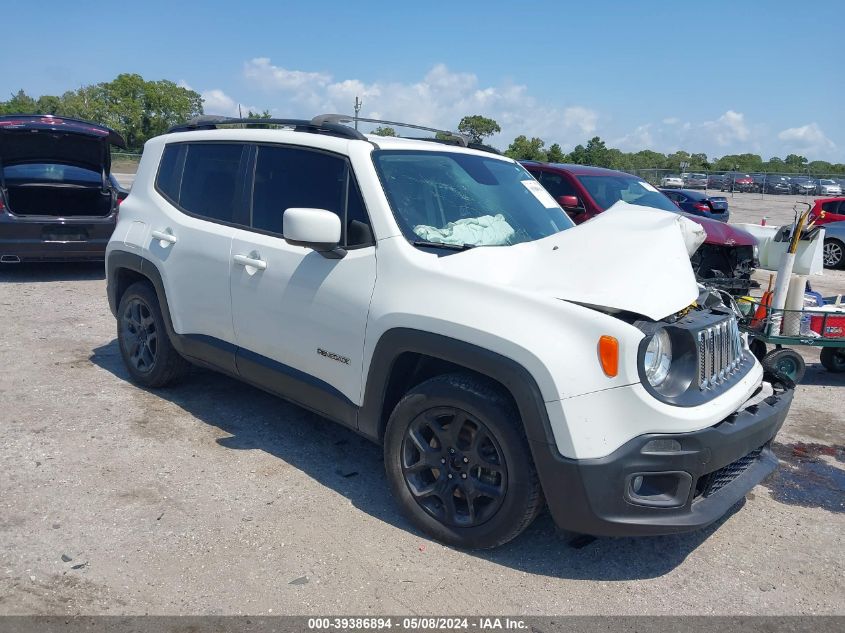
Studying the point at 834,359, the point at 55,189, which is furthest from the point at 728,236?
the point at 55,189

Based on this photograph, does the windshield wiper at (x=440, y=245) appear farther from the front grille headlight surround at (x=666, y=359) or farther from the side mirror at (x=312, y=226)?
the front grille headlight surround at (x=666, y=359)

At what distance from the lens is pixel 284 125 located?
447cm

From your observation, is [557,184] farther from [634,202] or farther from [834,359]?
[834,359]

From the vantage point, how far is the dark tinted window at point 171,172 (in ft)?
16.7

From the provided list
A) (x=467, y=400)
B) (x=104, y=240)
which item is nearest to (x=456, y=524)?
(x=467, y=400)

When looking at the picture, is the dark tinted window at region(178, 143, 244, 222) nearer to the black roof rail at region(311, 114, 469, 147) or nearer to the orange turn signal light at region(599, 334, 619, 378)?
the black roof rail at region(311, 114, 469, 147)

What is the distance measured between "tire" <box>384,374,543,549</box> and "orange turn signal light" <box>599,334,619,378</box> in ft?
1.53

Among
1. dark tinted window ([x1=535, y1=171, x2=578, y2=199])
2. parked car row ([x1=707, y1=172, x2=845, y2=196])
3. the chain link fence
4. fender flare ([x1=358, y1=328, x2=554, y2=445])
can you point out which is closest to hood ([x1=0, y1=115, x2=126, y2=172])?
dark tinted window ([x1=535, y1=171, x2=578, y2=199])

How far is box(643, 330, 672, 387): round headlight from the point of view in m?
3.07

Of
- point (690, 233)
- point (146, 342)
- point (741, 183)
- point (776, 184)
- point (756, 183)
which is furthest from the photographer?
point (741, 183)

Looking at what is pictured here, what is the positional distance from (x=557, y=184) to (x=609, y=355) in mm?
7640

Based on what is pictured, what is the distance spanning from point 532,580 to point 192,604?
4.76ft

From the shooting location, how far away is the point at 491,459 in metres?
3.28

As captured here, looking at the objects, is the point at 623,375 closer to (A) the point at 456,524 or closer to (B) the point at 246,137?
(A) the point at 456,524
